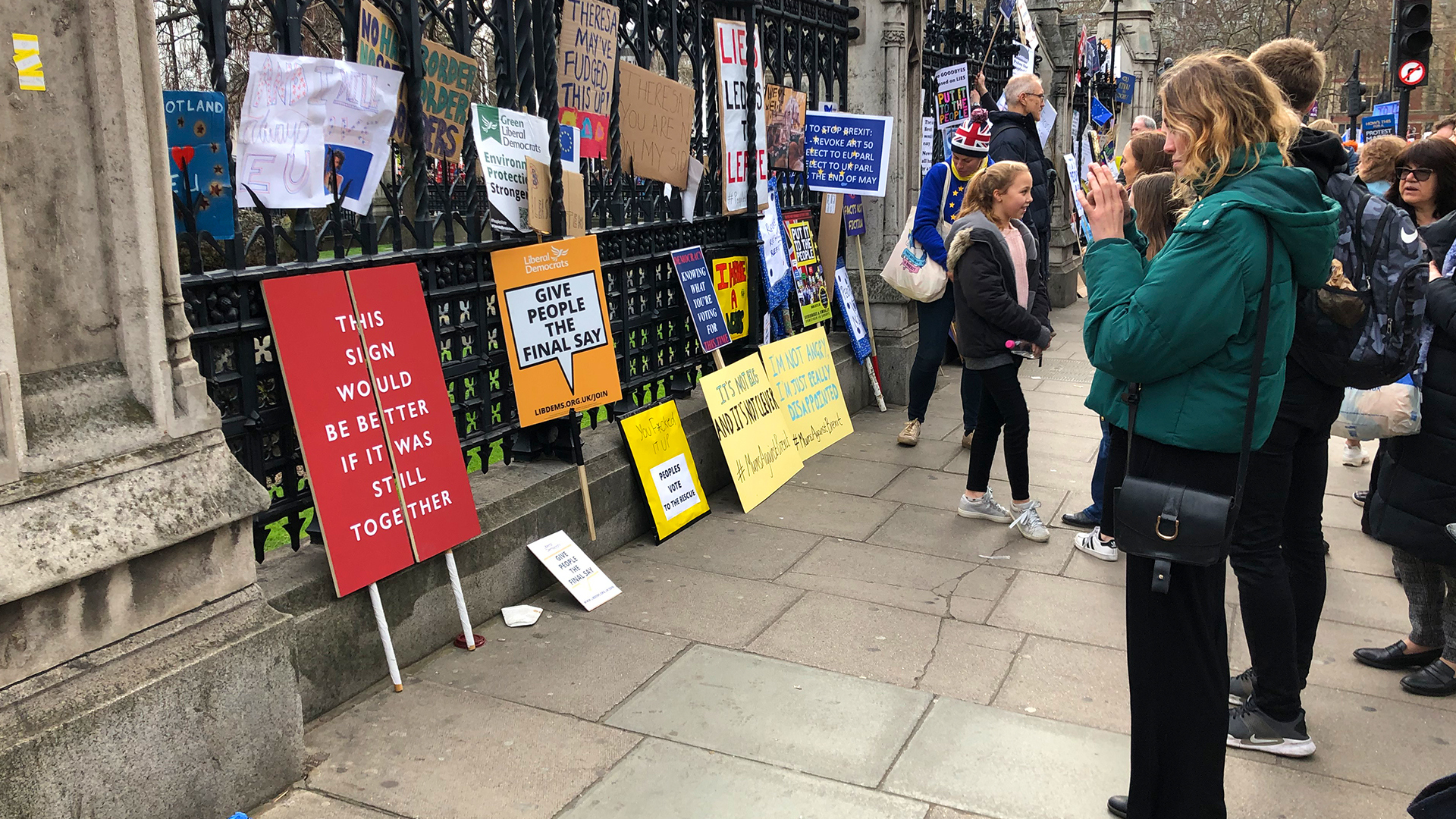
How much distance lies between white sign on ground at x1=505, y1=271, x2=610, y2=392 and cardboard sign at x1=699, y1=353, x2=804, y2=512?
1080 mm

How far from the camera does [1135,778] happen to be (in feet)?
9.98

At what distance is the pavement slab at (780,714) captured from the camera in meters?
3.58

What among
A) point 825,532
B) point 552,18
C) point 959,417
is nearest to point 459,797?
point 825,532

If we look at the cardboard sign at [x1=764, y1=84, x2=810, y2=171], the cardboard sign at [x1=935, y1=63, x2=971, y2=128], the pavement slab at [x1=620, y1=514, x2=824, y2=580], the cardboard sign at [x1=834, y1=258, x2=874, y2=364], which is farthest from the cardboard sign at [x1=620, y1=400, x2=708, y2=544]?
the cardboard sign at [x1=935, y1=63, x2=971, y2=128]

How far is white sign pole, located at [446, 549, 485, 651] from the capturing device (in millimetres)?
4262

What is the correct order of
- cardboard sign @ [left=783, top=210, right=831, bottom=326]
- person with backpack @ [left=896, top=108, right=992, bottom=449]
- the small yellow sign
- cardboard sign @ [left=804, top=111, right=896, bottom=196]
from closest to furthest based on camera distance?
the small yellow sign → person with backpack @ [left=896, top=108, right=992, bottom=449] → cardboard sign @ [left=783, top=210, right=831, bottom=326] → cardboard sign @ [left=804, top=111, right=896, bottom=196]

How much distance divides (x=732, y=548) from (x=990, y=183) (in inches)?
89.3

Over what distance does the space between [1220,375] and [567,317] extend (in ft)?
10.1

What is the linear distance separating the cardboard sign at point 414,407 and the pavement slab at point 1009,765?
188cm

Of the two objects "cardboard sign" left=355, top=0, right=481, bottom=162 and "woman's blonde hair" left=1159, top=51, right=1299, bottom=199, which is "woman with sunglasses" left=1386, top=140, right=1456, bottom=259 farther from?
"cardboard sign" left=355, top=0, right=481, bottom=162

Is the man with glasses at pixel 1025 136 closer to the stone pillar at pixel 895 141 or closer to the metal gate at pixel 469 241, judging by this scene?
the stone pillar at pixel 895 141

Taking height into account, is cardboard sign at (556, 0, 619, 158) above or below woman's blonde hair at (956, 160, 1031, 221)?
above

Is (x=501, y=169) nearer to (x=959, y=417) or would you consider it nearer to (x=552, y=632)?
(x=552, y=632)

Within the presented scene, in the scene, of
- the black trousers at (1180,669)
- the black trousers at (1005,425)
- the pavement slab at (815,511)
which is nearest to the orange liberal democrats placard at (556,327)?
the pavement slab at (815,511)
